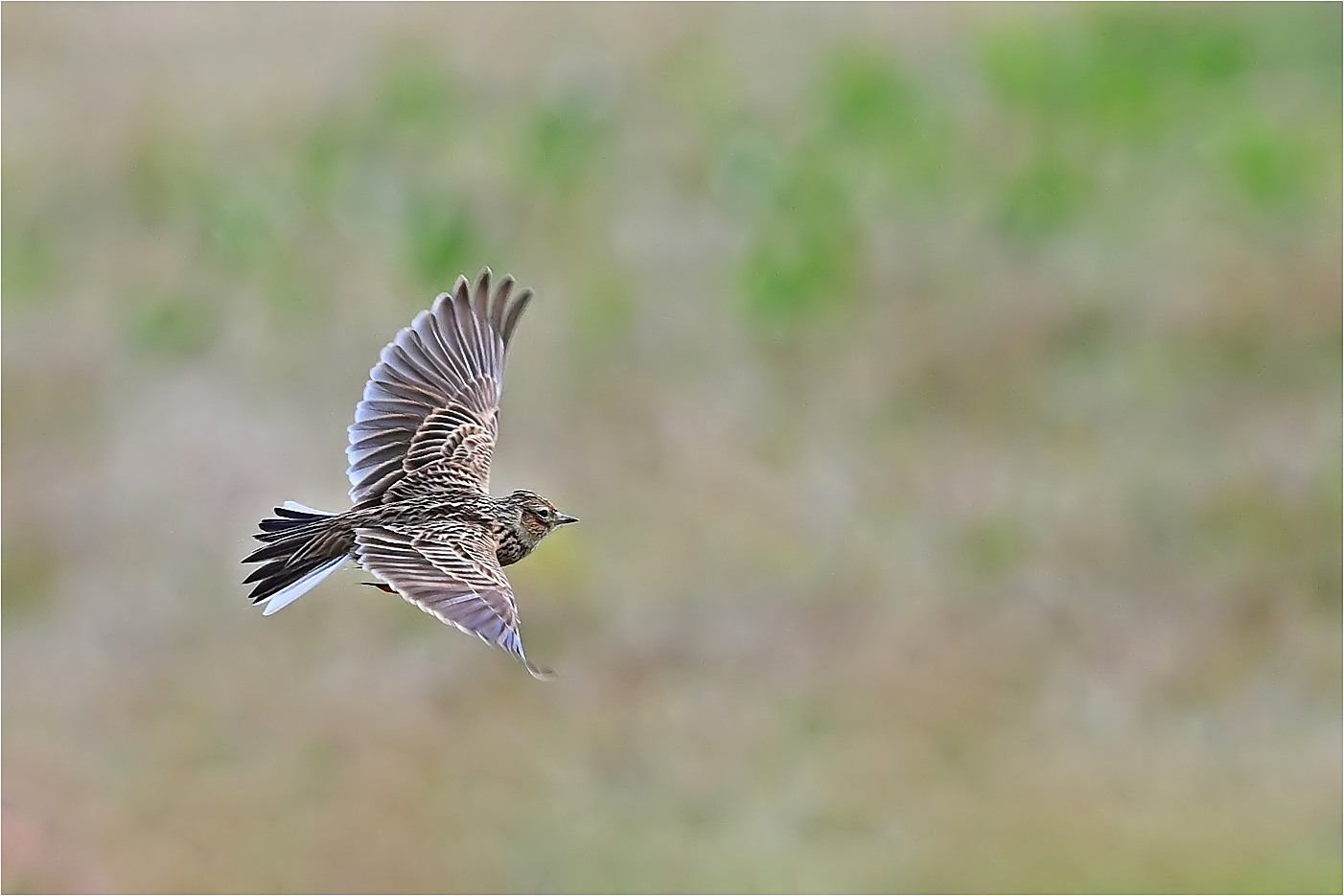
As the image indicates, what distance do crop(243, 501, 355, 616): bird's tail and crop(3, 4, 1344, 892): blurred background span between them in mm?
5670

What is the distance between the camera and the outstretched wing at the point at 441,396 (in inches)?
228

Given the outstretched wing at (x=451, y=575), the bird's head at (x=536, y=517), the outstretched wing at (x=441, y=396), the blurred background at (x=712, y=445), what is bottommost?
the outstretched wing at (x=451, y=575)

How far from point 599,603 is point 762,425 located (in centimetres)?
189

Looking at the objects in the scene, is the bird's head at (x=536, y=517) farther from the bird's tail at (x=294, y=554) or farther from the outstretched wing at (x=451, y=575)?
the bird's tail at (x=294, y=554)

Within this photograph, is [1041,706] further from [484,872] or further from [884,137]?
[884,137]

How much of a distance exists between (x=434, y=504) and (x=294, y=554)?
1.64ft

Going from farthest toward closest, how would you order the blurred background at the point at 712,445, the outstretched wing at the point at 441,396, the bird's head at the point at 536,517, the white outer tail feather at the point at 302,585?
1. the blurred background at the point at 712,445
2. the outstretched wing at the point at 441,396
3. the bird's head at the point at 536,517
4. the white outer tail feather at the point at 302,585

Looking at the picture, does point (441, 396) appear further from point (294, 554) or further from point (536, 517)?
point (294, 554)

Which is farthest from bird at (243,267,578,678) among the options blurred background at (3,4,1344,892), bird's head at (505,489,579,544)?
blurred background at (3,4,1344,892)

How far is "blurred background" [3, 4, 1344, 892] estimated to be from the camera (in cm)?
1093

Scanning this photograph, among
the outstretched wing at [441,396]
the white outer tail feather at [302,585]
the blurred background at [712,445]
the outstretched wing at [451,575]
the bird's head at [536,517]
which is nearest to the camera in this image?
the outstretched wing at [451,575]

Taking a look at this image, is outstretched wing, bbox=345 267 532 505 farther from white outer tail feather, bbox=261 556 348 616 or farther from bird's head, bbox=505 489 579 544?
white outer tail feather, bbox=261 556 348 616

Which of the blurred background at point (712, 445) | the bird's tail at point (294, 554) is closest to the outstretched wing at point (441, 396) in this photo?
the bird's tail at point (294, 554)

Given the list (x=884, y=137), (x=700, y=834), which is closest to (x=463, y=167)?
(x=884, y=137)
